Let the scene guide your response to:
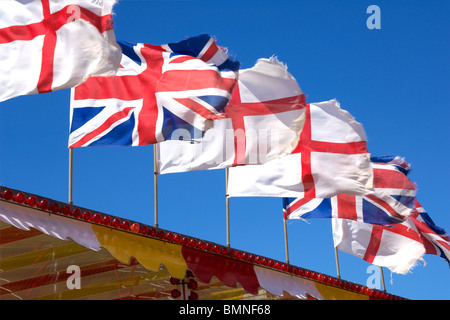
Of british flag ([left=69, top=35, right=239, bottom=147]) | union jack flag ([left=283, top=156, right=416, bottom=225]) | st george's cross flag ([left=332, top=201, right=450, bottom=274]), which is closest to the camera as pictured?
british flag ([left=69, top=35, right=239, bottom=147])

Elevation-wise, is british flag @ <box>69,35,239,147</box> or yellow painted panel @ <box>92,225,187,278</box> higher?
british flag @ <box>69,35,239,147</box>

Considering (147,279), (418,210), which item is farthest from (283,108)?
(418,210)

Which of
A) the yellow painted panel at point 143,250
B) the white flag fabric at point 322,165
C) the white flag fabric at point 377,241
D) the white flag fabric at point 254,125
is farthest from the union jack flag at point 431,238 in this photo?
the yellow painted panel at point 143,250

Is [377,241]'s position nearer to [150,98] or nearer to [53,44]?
[150,98]

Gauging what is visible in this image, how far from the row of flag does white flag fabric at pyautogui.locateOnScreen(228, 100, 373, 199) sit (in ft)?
0.07

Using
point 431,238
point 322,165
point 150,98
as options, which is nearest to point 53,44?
point 150,98

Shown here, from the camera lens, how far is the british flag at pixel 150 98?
11.1 meters

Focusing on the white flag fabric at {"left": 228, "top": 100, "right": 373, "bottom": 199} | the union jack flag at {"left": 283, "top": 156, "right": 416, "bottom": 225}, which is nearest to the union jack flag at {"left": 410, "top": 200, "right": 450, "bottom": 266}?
the union jack flag at {"left": 283, "top": 156, "right": 416, "bottom": 225}

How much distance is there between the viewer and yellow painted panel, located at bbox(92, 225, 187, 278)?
1109 centimetres

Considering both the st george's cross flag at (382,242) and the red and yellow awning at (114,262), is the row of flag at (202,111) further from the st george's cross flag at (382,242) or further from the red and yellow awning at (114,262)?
the red and yellow awning at (114,262)

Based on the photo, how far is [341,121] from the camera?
14867 mm

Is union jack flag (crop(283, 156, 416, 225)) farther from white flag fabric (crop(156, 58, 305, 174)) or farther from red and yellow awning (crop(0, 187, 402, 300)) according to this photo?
white flag fabric (crop(156, 58, 305, 174))

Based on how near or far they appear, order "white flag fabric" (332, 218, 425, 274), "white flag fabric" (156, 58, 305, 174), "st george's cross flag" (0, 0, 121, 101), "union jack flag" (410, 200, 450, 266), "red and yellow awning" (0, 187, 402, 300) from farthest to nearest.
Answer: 1. "union jack flag" (410, 200, 450, 266)
2. "white flag fabric" (332, 218, 425, 274)
3. "white flag fabric" (156, 58, 305, 174)
4. "red and yellow awning" (0, 187, 402, 300)
5. "st george's cross flag" (0, 0, 121, 101)

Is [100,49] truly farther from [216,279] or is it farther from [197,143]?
[216,279]
